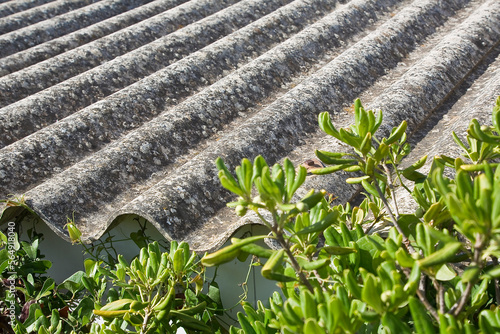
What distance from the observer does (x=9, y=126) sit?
8.12 feet

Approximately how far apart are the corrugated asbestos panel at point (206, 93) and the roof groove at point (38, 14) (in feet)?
0.89

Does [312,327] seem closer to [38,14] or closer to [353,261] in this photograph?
[353,261]

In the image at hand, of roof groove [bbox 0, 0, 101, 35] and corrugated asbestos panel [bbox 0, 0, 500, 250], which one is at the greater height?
roof groove [bbox 0, 0, 101, 35]

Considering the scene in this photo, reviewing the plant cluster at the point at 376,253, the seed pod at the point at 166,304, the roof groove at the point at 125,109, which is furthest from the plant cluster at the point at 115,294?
the roof groove at the point at 125,109

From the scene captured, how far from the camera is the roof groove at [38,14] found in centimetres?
383

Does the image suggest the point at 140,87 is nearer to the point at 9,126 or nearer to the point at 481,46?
the point at 9,126

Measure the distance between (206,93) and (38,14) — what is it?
2.24 meters

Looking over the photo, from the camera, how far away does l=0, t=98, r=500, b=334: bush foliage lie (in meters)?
0.83

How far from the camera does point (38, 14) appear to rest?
403 cm

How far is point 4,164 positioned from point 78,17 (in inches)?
80.6

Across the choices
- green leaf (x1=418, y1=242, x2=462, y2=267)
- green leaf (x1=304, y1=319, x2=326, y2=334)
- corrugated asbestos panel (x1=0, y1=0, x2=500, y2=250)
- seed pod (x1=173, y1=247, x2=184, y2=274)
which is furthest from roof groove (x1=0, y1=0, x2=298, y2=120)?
green leaf (x1=418, y1=242, x2=462, y2=267)

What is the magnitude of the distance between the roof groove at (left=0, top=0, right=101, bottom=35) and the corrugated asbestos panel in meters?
0.27

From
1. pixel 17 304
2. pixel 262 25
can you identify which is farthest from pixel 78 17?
pixel 17 304

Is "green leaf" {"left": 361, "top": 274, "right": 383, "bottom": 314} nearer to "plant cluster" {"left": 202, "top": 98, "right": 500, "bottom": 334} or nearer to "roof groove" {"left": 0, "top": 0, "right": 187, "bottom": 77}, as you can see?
"plant cluster" {"left": 202, "top": 98, "right": 500, "bottom": 334}
